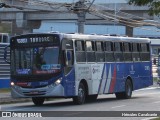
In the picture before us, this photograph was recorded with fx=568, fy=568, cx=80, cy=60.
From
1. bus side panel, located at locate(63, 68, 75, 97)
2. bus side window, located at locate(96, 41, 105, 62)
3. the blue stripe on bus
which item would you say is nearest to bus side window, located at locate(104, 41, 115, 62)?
bus side window, located at locate(96, 41, 105, 62)

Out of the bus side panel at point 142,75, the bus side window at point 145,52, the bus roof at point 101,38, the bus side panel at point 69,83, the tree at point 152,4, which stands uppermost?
the tree at point 152,4

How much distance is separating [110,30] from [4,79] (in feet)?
216

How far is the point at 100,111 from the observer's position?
20.3 metres

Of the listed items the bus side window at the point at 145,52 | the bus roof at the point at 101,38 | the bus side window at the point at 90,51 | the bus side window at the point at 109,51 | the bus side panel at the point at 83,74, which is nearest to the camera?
the bus side panel at the point at 83,74

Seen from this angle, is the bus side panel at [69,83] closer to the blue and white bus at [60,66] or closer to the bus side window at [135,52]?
the blue and white bus at [60,66]

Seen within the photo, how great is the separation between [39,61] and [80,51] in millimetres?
2104

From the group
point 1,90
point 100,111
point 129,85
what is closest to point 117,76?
point 129,85

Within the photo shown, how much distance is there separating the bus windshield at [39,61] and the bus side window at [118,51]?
520cm

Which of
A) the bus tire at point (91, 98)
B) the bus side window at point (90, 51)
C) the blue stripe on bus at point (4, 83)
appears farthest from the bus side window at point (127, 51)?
the blue stripe on bus at point (4, 83)

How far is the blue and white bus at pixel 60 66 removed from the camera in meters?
22.8

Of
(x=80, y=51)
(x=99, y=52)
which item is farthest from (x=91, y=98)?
(x=80, y=51)

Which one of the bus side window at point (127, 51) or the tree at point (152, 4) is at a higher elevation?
the tree at point (152, 4)

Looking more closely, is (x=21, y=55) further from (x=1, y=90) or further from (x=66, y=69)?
(x=1, y=90)

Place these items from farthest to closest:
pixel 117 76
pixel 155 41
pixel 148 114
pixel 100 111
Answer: pixel 155 41 < pixel 117 76 < pixel 100 111 < pixel 148 114
